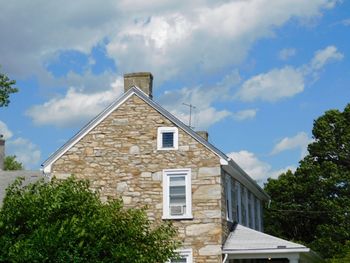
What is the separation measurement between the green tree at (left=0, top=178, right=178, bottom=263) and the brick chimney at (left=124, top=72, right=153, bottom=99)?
8.26 m

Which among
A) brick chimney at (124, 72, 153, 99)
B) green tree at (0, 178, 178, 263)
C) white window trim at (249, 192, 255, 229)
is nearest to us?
green tree at (0, 178, 178, 263)

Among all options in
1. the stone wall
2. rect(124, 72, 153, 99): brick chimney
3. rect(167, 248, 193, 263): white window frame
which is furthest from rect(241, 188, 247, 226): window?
rect(124, 72, 153, 99): brick chimney

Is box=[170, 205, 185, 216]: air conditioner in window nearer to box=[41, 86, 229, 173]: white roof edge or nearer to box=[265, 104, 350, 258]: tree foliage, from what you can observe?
box=[41, 86, 229, 173]: white roof edge

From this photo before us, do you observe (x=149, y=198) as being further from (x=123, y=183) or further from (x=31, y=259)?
(x=31, y=259)

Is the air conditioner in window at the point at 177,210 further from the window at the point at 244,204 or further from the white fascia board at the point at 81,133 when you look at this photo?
the window at the point at 244,204

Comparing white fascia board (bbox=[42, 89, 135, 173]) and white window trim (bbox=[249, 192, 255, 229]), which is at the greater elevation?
white fascia board (bbox=[42, 89, 135, 173])

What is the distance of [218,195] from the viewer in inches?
953

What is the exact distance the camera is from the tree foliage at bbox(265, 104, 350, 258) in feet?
139

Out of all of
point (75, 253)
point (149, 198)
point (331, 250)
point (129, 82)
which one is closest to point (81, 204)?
point (75, 253)

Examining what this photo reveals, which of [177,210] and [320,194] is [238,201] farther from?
[320,194]

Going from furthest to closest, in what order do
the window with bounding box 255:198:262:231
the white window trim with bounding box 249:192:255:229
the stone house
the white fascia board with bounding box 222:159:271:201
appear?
1. the window with bounding box 255:198:262:231
2. the white window trim with bounding box 249:192:255:229
3. the white fascia board with bounding box 222:159:271:201
4. the stone house

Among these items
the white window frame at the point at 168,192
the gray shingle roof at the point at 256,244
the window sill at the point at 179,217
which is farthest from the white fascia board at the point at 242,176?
the gray shingle roof at the point at 256,244

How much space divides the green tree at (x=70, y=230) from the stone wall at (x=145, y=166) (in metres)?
5.40

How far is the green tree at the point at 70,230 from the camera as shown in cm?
1648
